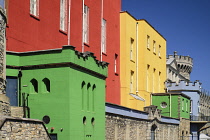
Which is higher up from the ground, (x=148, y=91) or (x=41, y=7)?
(x=41, y=7)

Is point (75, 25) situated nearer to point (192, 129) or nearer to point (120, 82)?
point (120, 82)

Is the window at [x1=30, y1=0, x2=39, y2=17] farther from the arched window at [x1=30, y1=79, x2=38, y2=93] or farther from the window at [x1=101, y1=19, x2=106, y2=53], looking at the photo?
the window at [x1=101, y1=19, x2=106, y2=53]

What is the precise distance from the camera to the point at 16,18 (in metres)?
24.0

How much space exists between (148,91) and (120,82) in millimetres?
5992

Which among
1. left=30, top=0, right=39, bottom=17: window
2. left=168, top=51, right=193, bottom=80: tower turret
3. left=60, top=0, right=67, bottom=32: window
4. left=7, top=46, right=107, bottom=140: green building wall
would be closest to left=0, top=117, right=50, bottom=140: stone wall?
left=7, top=46, right=107, bottom=140: green building wall

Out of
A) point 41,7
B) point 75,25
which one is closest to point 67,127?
point 41,7

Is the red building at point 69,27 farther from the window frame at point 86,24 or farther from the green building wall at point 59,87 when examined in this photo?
the green building wall at point 59,87

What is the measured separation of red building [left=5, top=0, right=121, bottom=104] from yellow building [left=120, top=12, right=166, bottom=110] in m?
0.88

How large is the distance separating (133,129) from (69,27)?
8569 millimetres

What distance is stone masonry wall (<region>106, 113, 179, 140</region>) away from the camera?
89.0ft

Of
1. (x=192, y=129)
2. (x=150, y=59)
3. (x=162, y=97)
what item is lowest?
(x=192, y=129)

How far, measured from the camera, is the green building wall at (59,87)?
67.5 ft

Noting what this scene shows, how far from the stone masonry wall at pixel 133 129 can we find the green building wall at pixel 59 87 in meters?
4.54

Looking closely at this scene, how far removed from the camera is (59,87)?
20.8 meters
